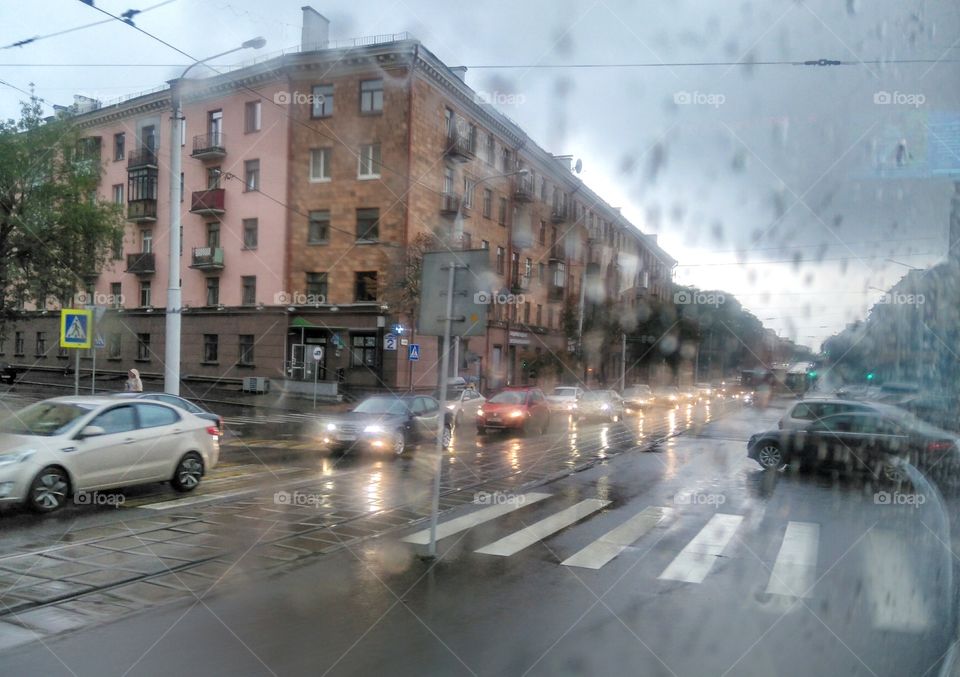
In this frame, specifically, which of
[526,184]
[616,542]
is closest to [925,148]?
[616,542]

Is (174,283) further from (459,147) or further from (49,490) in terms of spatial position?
(459,147)

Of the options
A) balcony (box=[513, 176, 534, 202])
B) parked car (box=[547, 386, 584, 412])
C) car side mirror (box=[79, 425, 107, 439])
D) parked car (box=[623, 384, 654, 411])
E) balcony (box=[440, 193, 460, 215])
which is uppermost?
balcony (box=[513, 176, 534, 202])

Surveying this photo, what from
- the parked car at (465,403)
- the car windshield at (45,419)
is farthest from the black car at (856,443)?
the car windshield at (45,419)

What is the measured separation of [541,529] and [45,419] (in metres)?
6.73

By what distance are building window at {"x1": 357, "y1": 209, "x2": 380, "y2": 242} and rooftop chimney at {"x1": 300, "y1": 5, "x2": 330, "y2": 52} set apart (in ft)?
21.2

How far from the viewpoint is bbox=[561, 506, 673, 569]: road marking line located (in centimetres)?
747

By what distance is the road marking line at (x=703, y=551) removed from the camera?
7020 millimetres

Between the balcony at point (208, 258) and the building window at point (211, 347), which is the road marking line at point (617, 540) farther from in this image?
the building window at point (211, 347)

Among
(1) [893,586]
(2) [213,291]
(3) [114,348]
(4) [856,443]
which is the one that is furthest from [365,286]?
(1) [893,586]

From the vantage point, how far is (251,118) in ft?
110

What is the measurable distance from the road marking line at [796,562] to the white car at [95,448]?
822 centimetres

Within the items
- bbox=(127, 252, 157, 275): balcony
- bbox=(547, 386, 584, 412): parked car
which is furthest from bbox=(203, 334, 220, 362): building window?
bbox=(547, 386, 584, 412): parked car

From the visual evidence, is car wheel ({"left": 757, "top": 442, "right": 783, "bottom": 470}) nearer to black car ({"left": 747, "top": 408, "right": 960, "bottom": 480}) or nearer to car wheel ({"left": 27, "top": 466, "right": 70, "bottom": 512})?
black car ({"left": 747, "top": 408, "right": 960, "bottom": 480})

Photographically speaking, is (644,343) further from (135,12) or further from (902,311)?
(135,12)
